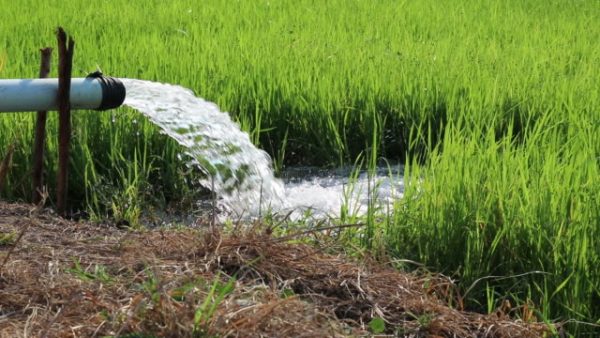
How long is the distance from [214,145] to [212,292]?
2045 millimetres

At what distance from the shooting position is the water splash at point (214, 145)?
12.5 ft

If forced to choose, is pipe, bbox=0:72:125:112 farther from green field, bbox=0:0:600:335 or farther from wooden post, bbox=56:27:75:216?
green field, bbox=0:0:600:335

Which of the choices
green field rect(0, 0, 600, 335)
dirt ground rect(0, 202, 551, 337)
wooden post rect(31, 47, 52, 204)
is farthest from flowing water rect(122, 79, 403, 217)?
dirt ground rect(0, 202, 551, 337)

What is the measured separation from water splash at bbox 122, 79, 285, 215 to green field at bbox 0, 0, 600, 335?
0.13 m

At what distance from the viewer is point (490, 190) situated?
9.89ft

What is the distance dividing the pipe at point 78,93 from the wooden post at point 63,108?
31 millimetres

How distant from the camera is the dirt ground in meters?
1.97

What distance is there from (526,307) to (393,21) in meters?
4.68

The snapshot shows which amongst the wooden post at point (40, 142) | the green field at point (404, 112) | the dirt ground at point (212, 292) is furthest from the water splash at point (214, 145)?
the dirt ground at point (212, 292)

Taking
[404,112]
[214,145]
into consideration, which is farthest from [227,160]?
[404,112]

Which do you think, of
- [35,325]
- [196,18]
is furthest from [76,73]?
[35,325]

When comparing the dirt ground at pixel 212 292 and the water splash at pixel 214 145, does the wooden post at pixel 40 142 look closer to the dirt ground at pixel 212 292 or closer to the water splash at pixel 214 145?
the water splash at pixel 214 145

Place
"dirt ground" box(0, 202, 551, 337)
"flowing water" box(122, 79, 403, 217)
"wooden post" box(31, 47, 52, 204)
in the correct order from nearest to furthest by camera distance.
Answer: "dirt ground" box(0, 202, 551, 337) → "wooden post" box(31, 47, 52, 204) → "flowing water" box(122, 79, 403, 217)

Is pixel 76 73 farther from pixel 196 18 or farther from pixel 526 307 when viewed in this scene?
pixel 526 307
